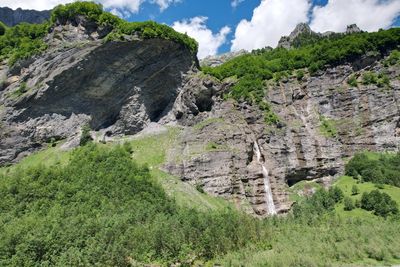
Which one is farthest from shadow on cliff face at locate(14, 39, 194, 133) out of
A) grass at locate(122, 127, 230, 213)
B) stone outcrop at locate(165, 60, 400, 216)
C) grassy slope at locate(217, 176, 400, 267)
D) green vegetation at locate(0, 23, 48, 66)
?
grassy slope at locate(217, 176, 400, 267)

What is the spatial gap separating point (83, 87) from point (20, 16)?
95.2m

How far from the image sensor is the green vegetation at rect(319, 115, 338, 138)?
72.1 metres

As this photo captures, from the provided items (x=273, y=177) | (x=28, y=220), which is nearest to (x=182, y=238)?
(x=28, y=220)

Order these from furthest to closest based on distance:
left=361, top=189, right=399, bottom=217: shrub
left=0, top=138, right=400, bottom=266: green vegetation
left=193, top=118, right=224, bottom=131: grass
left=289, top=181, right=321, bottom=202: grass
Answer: left=193, top=118, right=224, bottom=131: grass, left=289, top=181, right=321, bottom=202: grass, left=361, top=189, right=399, bottom=217: shrub, left=0, top=138, right=400, bottom=266: green vegetation

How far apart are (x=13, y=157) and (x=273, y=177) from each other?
4693 cm

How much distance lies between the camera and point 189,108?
7756cm

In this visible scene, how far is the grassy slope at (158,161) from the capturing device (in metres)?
55.2

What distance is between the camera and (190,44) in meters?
81.9

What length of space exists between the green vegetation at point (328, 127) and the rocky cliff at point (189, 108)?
8.8 inches

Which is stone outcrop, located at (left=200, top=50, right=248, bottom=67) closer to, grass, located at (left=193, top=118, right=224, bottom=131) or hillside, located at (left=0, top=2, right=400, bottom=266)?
hillside, located at (left=0, top=2, right=400, bottom=266)

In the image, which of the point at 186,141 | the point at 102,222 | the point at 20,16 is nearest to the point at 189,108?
the point at 186,141

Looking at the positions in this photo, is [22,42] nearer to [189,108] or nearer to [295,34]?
[189,108]

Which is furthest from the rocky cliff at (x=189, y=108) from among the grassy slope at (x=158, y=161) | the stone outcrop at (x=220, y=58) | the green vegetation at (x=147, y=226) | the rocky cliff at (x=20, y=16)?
the rocky cliff at (x=20, y=16)

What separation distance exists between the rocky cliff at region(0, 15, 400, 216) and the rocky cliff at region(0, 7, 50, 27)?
79.5 meters
